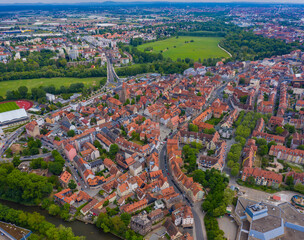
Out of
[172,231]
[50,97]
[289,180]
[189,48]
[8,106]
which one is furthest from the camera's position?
[189,48]

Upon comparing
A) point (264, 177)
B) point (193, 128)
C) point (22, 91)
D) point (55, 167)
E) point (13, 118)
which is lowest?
point (264, 177)

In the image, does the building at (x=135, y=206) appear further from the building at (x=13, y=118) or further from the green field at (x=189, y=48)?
the green field at (x=189, y=48)

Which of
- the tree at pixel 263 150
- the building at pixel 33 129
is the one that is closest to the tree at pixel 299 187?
the tree at pixel 263 150

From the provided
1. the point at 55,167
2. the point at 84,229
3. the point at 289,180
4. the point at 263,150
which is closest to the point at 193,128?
the point at 263,150

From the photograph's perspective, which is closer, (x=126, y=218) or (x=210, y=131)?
(x=126, y=218)

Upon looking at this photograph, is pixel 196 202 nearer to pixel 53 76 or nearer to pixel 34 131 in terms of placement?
pixel 34 131

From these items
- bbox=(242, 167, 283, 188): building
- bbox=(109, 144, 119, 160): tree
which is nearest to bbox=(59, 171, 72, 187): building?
bbox=(109, 144, 119, 160): tree

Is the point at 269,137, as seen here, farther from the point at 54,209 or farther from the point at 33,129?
the point at 33,129

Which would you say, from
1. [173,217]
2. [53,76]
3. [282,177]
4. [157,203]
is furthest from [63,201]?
[53,76]
